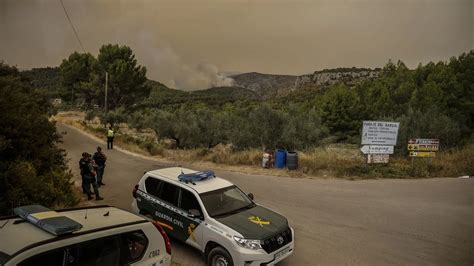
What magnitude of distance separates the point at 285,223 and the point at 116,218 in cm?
316

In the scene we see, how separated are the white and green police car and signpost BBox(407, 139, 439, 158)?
1126 cm

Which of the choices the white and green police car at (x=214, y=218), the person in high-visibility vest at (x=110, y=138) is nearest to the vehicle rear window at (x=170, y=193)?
the white and green police car at (x=214, y=218)

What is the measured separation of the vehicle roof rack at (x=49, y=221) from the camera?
3.51 meters

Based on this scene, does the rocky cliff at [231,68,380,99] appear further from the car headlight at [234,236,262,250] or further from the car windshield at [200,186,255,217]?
the car headlight at [234,236,262,250]

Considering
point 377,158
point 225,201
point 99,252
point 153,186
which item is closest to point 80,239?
point 99,252

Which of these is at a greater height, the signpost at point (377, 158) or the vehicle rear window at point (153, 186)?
the signpost at point (377, 158)

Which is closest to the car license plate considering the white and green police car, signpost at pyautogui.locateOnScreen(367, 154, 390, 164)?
the white and green police car

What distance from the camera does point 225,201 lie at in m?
6.55

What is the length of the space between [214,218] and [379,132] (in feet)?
36.9

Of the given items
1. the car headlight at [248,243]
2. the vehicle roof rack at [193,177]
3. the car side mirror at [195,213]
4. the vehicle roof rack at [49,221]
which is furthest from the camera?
the vehicle roof rack at [193,177]

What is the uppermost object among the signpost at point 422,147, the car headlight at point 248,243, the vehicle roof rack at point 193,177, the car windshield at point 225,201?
the signpost at point 422,147

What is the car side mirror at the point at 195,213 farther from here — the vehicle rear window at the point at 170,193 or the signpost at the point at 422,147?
the signpost at the point at 422,147

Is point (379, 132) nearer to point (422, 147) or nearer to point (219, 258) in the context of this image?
point (422, 147)

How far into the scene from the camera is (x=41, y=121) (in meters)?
9.11
